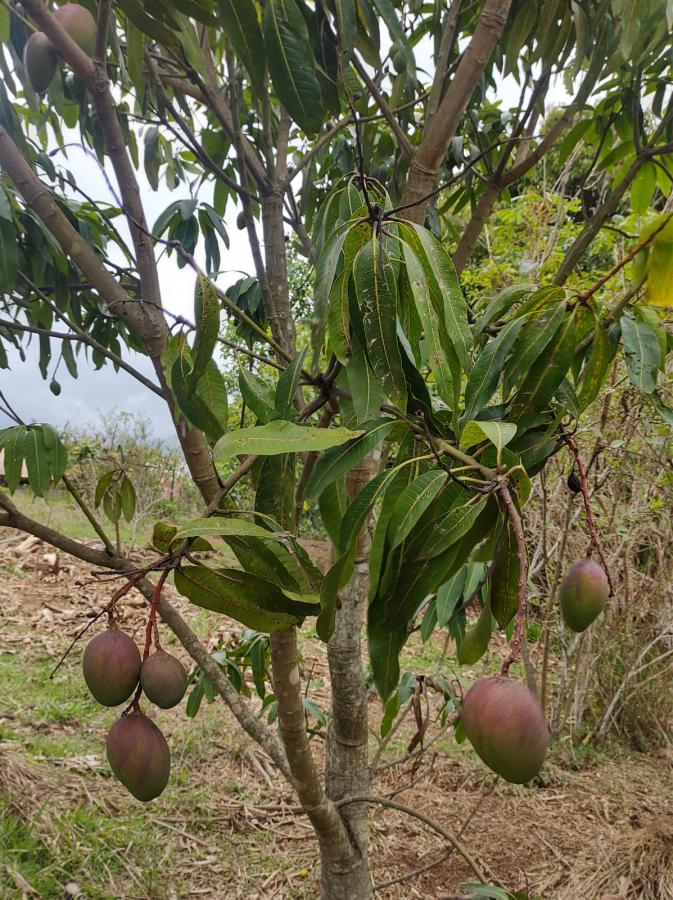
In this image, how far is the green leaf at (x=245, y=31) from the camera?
→ 0.69 m

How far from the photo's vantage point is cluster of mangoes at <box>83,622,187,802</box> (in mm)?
580

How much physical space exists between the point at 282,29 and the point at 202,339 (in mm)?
386

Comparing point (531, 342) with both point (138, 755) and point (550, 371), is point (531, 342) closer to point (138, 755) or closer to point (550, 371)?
point (550, 371)

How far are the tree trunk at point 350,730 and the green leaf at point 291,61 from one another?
60 centimetres

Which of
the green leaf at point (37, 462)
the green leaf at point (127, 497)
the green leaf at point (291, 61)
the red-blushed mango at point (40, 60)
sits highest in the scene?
the red-blushed mango at point (40, 60)

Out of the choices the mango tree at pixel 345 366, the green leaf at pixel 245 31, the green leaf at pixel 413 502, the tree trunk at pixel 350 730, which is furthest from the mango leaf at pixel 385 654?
the green leaf at pixel 245 31

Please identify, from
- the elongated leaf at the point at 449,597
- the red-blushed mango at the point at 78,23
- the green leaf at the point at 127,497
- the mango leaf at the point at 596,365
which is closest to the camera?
the mango leaf at the point at 596,365

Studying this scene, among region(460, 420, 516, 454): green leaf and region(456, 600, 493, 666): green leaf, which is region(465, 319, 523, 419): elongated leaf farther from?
region(456, 600, 493, 666): green leaf

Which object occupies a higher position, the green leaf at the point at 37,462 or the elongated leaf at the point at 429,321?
the elongated leaf at the point at 429,321

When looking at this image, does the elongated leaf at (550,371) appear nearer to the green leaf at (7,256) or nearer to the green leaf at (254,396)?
the green leaf at (254,396)

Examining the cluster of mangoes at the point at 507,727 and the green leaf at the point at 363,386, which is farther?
the green leaf at the point at 363,386

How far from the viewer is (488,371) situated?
0.78 meters

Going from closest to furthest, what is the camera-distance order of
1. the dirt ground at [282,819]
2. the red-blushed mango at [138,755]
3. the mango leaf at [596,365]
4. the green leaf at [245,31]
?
1. the red-blushed mango at [138,755]
2. the green leaf at [245,31]
3. the mango leaf at [596,365]
4. the dirt ground at [282,819]

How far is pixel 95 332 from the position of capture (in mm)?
1622
